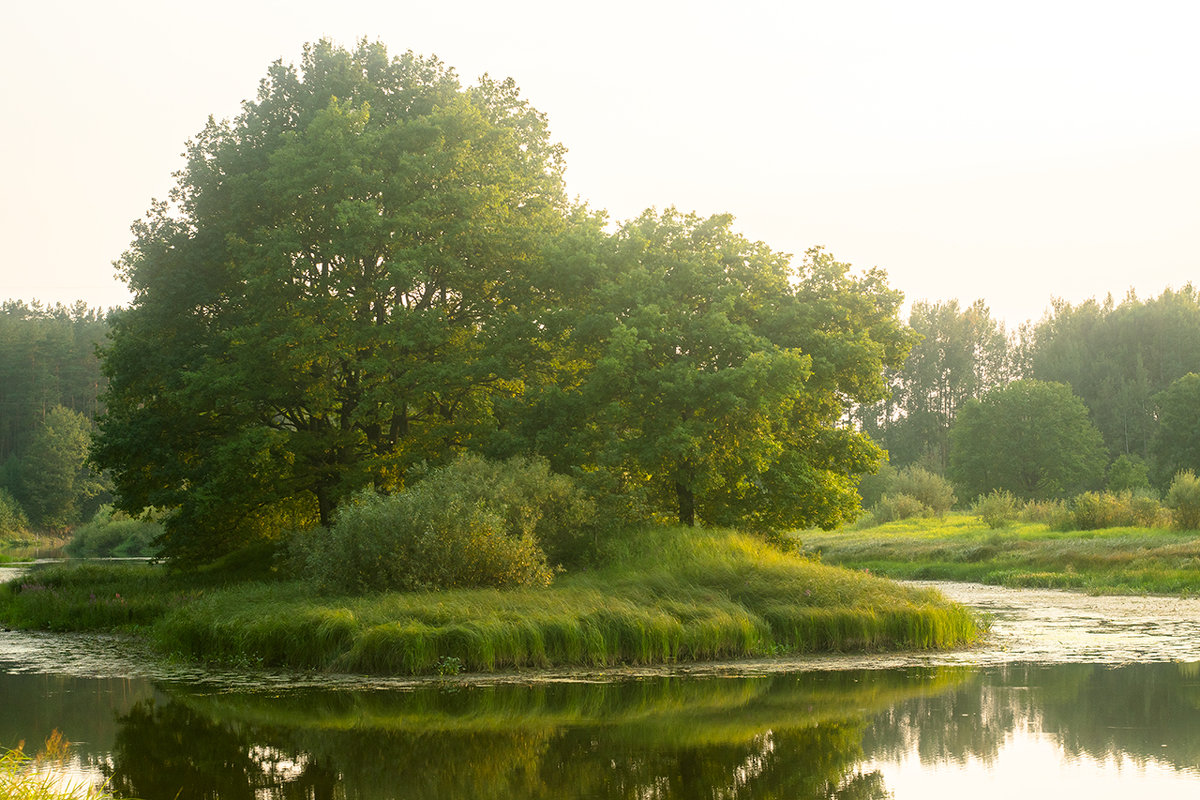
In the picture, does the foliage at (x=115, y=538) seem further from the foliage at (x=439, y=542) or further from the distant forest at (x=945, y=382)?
the foliage at (x=439, y=542)

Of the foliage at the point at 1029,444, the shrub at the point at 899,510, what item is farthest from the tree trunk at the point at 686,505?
the foliage at the point at 1029,444

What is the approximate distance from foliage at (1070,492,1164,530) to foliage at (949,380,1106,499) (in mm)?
25103

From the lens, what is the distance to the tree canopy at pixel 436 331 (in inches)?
1007

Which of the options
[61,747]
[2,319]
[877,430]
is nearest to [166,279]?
[61,747]

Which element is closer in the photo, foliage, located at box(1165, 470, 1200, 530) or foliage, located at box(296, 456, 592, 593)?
foliage, located at box(296, 456, 592, 593)

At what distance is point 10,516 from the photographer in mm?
87688

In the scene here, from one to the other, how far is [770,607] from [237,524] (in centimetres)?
1914

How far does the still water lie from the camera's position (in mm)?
10312

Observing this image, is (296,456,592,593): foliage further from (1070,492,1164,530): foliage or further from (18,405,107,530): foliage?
(18,405,107,530): foliage

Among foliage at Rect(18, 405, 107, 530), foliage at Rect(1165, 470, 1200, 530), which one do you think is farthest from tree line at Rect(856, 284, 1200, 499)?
foliage at Rect(18, 405, 107, 530)

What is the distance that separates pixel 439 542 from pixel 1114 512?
37.4 m

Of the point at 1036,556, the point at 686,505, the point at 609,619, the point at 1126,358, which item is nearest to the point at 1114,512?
the point at 1036,556

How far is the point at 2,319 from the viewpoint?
129 metres

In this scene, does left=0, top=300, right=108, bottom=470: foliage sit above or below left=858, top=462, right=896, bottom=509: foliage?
above
